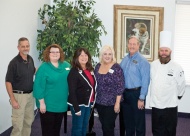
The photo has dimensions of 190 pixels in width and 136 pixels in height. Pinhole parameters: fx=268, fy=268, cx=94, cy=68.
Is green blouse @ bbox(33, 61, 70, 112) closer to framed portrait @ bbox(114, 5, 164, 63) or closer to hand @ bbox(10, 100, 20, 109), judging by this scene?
hand @ bbox(10, 100, 20, 109)

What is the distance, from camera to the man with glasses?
120 inches

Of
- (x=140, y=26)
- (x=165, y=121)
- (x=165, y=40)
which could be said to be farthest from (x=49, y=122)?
(x=140, y=26)

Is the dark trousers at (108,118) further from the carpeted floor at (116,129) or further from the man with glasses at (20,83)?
the carpeted floor at (116,129)

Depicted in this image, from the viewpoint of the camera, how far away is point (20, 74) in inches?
122

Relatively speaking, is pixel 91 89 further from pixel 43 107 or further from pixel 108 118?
pixel 43 107

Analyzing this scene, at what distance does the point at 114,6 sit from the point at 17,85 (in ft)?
9.37

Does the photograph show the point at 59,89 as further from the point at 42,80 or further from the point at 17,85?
the point at 17,85

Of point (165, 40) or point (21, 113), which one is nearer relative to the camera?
point (21, 113)

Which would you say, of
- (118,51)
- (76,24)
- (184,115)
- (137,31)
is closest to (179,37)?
(137,31)

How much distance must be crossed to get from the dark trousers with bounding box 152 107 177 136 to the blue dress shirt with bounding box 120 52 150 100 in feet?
1.06

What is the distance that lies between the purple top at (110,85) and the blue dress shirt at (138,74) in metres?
0.14

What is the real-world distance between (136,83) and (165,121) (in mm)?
611

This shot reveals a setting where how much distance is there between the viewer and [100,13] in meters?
5.32

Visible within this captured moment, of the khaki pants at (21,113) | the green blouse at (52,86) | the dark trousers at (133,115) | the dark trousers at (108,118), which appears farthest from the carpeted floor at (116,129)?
the green blouse at (52,86)
